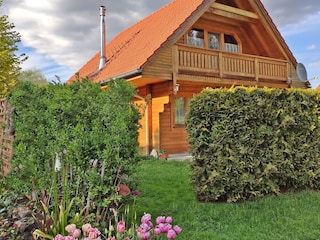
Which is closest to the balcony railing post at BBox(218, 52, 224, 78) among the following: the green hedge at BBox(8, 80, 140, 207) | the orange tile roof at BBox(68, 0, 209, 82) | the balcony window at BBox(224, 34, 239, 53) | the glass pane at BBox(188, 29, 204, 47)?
the glass pane at BBox(188, 29, 204, 47)

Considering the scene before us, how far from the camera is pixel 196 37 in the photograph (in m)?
12.7

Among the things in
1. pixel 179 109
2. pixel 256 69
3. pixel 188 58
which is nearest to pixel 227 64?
pixel 256 69

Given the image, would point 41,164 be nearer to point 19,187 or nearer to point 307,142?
point 19,187

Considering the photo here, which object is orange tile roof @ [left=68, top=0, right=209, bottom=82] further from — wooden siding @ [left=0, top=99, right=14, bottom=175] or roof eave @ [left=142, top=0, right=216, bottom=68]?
wooden siding @ [left=0, top=99, right=14, bottom=175]

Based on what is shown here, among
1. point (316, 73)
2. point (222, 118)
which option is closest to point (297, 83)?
point (316, 73)

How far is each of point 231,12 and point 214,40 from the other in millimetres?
1502

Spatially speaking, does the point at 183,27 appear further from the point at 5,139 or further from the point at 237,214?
the point at 237,214

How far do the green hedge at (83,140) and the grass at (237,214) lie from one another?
59 centimetres

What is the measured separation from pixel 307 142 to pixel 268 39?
30.7 ft

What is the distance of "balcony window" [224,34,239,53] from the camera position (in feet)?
45.3

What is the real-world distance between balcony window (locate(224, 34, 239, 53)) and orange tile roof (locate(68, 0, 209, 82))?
8.20 feet

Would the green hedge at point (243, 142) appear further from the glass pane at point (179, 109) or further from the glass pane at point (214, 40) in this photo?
the glass pane at point (214, 40)

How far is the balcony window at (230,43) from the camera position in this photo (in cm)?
1381

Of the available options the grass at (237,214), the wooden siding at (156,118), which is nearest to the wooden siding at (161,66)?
the wooden siding at (156,118)
